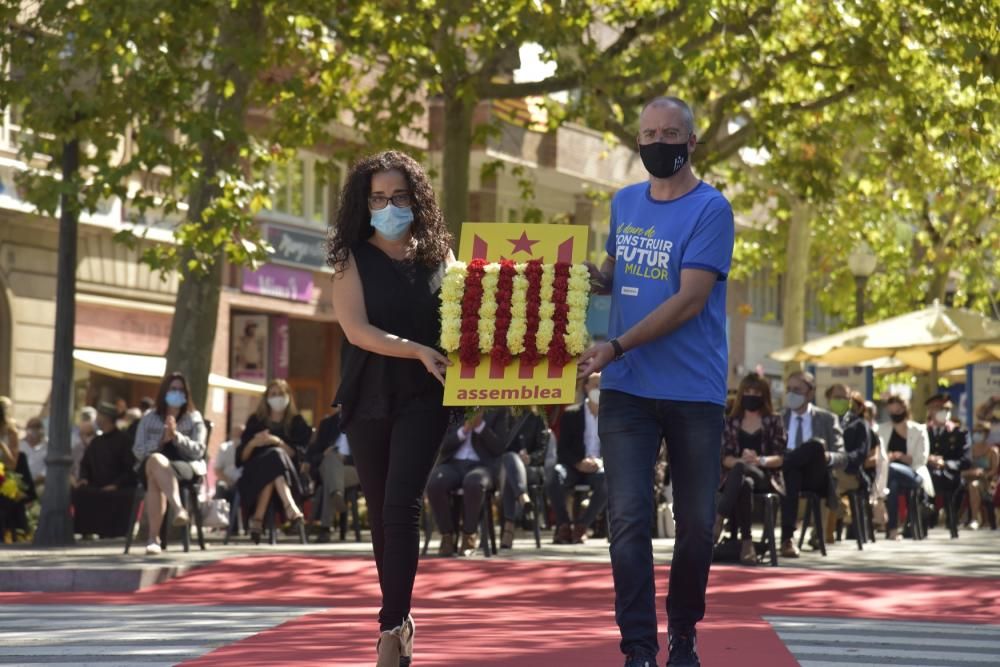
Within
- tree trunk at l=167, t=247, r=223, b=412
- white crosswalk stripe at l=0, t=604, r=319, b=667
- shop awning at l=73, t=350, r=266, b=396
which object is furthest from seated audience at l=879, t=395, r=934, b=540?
white crosswalk stripe at l=0, t=604, r=319, b=667

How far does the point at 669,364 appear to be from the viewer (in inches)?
307

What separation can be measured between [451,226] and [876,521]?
20.2ft

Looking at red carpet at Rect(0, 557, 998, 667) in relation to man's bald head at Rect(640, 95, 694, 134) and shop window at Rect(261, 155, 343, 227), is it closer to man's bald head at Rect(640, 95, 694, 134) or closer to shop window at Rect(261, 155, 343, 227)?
man's bald head at Rect(640, 95, 694, 134)

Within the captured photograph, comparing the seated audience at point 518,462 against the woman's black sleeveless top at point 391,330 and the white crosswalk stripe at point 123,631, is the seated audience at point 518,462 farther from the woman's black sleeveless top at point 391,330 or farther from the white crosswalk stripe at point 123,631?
the woman's black sleeveless top at point 391,330

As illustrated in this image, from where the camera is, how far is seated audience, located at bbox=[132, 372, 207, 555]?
19703 millimetres

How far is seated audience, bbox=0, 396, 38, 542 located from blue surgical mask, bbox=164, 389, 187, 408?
3.32 metres

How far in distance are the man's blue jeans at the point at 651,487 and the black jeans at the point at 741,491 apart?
10.4 m

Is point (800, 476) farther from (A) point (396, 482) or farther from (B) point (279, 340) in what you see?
(B) point (279, 340)

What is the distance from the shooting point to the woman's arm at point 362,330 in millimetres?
7961

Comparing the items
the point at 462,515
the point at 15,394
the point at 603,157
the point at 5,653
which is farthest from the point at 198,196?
the point at 603,157

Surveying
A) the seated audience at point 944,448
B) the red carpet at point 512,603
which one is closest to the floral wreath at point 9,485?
the red carpet at point 512,603

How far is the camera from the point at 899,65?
76.6 ft

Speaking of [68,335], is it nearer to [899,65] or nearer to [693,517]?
[899,65]

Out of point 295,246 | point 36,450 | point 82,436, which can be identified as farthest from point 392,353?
point 295,246
